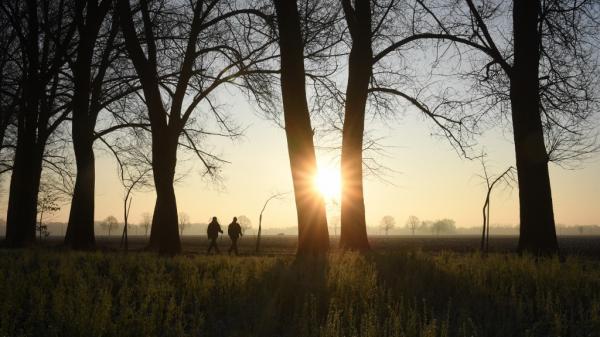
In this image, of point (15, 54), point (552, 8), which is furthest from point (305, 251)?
point (15, 54)

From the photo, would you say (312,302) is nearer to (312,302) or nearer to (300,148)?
(312,302)

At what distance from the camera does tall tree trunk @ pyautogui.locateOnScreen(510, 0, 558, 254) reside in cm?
→ 1291

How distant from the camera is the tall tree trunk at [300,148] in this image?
10859mm

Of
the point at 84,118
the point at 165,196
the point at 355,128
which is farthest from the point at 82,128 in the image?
the point at 355,128

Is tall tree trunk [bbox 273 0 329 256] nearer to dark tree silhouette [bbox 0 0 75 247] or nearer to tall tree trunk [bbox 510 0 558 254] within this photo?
tall tree trunk [bbox 510 0 558 254]

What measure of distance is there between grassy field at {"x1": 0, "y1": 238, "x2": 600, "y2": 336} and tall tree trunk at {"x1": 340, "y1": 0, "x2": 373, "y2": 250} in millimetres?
5749

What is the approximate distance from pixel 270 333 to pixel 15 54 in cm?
2269

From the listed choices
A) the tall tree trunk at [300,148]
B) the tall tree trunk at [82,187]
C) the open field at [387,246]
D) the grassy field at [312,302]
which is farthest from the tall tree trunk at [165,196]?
the grassy field at [312,302]

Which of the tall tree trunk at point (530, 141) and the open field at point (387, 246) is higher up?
the tall tree trunk at point (530, 141)

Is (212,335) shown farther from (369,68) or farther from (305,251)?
(369,68)

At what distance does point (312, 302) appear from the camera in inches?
221

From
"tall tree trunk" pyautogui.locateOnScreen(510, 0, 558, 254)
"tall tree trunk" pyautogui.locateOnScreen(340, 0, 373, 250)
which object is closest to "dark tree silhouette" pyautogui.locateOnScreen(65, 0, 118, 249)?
"tall tree trunk" pyautogui.locateOnScreen(340, 0, 373, 250)

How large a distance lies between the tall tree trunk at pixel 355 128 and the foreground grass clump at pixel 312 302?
573 cm

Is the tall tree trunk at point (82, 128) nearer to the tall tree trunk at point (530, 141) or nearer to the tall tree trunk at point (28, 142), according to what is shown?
the tall tree trunk at point (28, 142)
